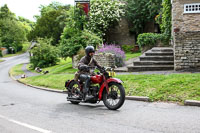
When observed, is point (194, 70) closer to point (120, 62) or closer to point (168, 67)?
point (168, 67)

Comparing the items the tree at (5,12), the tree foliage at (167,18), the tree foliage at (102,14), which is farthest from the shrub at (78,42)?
the tree at (5,12)

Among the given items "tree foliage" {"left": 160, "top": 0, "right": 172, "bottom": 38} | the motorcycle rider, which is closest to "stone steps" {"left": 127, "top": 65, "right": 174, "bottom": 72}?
"tree foliage" {"left": 160, "top": 0, "right": 172, "bottom": 38}

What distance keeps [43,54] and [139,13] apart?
1385 cm

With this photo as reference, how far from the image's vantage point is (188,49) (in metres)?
13.6

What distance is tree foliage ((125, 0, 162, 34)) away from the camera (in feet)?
104

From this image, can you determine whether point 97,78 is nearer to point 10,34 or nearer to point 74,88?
point 74,88

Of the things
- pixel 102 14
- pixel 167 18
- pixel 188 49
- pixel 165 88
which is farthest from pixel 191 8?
pixel 102 14

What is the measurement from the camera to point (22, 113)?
7.42m

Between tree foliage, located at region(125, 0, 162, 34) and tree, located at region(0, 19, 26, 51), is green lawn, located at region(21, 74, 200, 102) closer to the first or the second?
tree foliage, located at region(125, 0, 162, 34)

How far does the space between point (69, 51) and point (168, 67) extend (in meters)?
10.2

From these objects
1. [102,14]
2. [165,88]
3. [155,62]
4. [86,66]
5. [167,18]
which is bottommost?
[165,88]

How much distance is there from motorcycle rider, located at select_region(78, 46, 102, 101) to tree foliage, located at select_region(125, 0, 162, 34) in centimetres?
2455

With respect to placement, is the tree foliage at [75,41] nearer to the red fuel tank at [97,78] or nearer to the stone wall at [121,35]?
the stone wall at [121,35]

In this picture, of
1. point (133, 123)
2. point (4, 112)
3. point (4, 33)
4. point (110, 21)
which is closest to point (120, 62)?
point (4, 112)
